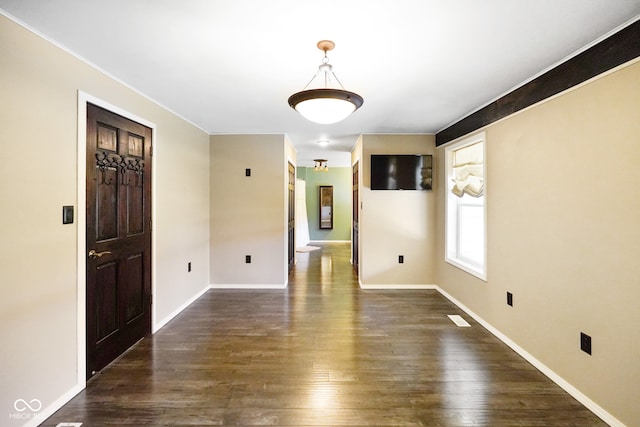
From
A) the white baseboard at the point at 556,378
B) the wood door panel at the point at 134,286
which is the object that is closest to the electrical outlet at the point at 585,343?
the white baseboard at the point at 556,378

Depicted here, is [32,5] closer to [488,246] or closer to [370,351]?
[370,351]

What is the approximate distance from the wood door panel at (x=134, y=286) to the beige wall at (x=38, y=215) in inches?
23.0

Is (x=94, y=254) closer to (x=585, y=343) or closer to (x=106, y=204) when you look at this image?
(x=106, y=204)

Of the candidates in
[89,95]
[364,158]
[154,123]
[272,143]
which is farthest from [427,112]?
[89,95]

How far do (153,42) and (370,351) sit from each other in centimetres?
295

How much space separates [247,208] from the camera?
454cm

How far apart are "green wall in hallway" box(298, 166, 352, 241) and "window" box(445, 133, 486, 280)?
5616 mm

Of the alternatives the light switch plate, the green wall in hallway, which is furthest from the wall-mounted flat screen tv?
the green wall in hallway

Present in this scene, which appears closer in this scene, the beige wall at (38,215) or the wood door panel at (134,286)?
the beige wall at (38,215)

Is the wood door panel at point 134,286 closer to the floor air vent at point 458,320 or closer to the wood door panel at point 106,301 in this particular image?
the wood door panel at point 106,301

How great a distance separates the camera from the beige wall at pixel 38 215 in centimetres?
162

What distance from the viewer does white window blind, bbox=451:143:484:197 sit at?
11.2 ft

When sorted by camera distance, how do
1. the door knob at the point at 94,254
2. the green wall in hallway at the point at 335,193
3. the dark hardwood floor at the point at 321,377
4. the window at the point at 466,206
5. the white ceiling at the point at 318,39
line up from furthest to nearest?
the green wall in hallway at the point at 335,193 < the window at the point at 466,206 < the door knob at the point at 94,254 < the dark hardwood floor at the point at 321,377 < the white ceiling at the point at 318,39

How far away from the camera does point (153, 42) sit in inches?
76.0
